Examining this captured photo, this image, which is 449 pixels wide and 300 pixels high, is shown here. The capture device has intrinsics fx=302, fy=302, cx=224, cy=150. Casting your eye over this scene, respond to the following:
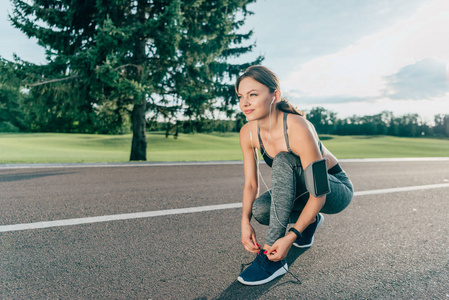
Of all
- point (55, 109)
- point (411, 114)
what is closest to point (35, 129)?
point (55, 109)

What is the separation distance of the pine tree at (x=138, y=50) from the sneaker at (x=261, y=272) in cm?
957

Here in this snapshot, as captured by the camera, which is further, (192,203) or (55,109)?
(55,109)

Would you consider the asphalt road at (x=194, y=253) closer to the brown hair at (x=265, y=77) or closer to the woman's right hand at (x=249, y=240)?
the woman's right hand at (x=249, y=240)

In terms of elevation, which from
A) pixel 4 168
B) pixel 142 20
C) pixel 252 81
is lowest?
pixel 4 168

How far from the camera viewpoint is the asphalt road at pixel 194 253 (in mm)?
1979

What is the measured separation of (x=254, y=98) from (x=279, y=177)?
1.97ft

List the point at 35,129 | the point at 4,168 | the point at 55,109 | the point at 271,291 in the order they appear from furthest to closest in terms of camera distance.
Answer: the point at 35,129 → the point at 55,109 → the point at 4,168 → the point at 271,291

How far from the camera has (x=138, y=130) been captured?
13.5m

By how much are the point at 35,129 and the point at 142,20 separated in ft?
179

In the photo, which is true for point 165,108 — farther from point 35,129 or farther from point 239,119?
point 35,129

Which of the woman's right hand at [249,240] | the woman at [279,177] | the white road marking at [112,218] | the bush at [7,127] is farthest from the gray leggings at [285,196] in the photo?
the bush at [7,127]

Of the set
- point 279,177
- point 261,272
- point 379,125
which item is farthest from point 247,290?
point 379,125

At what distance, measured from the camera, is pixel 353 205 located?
4.36 metres

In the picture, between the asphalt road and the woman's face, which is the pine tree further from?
the woman's face
